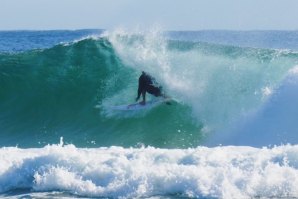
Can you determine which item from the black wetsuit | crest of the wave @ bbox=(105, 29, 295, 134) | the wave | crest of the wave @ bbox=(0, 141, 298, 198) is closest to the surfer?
the black wetsuit

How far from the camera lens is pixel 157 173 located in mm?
10016

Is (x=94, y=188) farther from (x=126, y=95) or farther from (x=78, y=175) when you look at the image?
(x=126, y=95)

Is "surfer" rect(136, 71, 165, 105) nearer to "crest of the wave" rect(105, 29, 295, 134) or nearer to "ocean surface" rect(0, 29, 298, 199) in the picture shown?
"ocean surface" rect(0, 29, 298, 199)

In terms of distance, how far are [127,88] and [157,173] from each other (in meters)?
7.88

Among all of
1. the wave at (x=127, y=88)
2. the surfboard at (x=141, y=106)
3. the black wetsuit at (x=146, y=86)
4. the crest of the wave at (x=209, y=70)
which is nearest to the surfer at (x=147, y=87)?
the black wetsuit at (x=146, y=86)

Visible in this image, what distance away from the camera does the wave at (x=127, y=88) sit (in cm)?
1553

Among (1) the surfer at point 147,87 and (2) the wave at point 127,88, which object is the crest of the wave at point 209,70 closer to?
(2) the wave at point 127,88

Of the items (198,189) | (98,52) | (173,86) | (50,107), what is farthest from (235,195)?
(98,52)

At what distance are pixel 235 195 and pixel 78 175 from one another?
2701 millimetres

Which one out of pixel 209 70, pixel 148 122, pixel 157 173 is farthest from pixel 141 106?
pixel 157 173

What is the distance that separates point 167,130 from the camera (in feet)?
50.9

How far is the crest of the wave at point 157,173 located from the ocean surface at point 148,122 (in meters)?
0.02

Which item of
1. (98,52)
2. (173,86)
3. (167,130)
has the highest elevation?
(98,52)

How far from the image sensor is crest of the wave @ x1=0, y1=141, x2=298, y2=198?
9.53 metres
